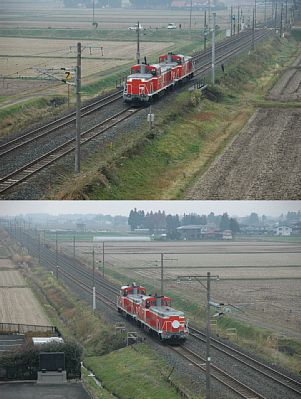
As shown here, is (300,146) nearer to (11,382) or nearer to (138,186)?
(138,186)

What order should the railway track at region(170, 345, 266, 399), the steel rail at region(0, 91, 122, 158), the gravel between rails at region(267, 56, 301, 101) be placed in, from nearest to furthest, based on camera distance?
the railway track at region(170, 345, 266, 399), the steel rail at region(0, 91, 122, 158), the gravel between rails at region(267, 56, 301, 101)

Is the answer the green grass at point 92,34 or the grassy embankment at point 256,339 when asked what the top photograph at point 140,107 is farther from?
the grassy embankment at point 256,339

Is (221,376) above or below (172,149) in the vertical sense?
below

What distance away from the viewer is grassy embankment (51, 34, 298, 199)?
12.0 m

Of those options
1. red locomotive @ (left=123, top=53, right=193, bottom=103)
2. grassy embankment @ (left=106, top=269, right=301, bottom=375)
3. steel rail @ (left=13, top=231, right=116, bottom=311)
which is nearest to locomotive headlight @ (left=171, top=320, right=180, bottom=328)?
grassy embankment @ (left=106, top=269, right=301, bottom=375)

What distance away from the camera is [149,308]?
1305cm

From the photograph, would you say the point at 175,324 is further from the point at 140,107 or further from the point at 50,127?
the point at 140,107

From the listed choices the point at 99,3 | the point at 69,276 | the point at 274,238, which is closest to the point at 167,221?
the point at 274,238

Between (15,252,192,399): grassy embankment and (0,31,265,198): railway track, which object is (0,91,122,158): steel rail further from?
(15,252,192,399): grassy embankment

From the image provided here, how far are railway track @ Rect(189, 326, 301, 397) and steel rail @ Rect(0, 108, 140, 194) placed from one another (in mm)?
2982

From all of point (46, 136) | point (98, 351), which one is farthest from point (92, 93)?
point (98, 351)

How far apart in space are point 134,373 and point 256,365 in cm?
134

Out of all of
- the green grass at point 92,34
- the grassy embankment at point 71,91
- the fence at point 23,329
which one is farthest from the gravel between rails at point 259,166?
the green grass at point 92,34

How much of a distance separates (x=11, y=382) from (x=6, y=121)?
6.46m
